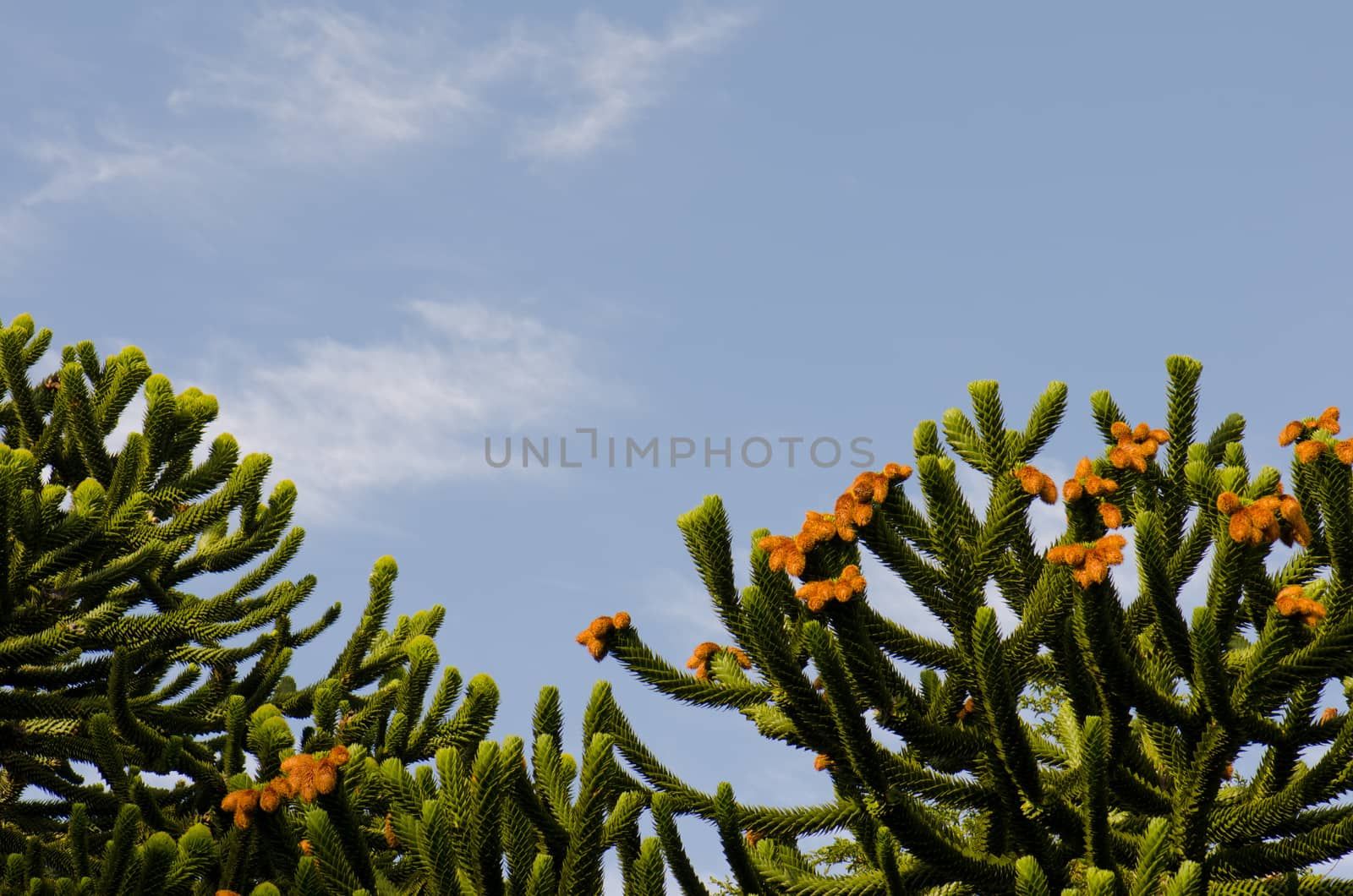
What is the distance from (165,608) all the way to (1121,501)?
18.7 ft

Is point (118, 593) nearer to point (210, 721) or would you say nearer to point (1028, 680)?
point (210, 721)

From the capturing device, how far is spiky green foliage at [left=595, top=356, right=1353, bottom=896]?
14.4 feet

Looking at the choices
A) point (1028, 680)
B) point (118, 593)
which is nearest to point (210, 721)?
point (118, 593)

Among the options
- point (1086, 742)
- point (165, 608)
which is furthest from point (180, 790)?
point (1086, 742)

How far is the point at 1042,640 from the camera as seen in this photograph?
491 cm

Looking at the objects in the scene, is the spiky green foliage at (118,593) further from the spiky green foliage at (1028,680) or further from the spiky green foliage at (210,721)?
the spiky green foliage at (1028,680)

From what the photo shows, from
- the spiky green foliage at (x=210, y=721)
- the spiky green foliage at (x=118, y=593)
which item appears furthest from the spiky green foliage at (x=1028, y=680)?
the spiky green foliage at (x=118, y=593)

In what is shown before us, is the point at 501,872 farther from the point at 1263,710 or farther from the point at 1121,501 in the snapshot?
the point at 1121,501

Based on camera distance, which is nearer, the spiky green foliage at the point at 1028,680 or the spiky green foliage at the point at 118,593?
the spiky green foliage at the point at 1028,680

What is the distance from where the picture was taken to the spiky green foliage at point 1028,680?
439 centimetres

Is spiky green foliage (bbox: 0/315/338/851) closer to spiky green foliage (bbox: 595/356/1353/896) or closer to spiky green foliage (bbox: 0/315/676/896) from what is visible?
spiky green foliage (bbox: 0/315/676/896)

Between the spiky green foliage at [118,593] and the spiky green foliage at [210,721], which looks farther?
the spiky green foliage at [118,593]

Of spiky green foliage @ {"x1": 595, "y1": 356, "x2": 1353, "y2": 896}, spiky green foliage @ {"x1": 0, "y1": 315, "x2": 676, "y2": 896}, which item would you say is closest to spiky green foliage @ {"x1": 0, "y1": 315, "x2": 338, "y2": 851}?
spiky green foliage @ {"x1": 0, "y1": 315, "x2": 676, "y2": 896}

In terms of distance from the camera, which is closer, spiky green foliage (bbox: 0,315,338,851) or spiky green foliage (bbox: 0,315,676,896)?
spiky green foliage (bbox: 0,315,676,896)
